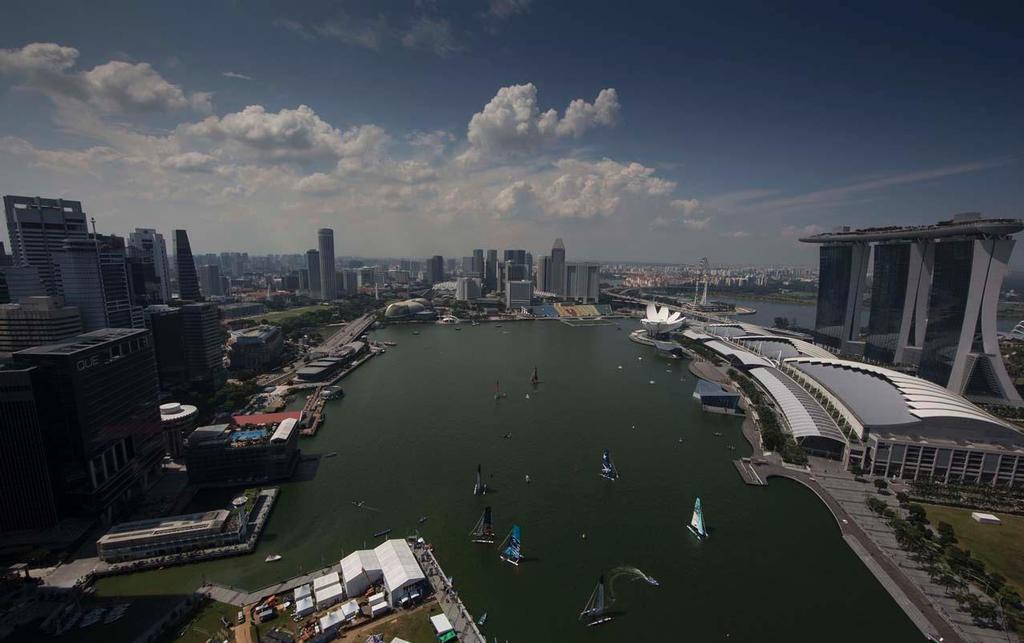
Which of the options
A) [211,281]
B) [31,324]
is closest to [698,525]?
[31,324]

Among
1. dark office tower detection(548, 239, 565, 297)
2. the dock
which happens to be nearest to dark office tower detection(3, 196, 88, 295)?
the dock

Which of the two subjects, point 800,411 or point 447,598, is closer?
point 447,598

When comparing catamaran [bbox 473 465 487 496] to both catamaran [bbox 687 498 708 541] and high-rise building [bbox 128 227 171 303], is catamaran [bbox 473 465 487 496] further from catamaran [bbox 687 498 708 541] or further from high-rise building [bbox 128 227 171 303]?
high-rise building [bbox 128 227 171 303]

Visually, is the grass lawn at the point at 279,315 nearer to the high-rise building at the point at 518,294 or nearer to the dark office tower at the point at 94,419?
the high-rise building at the point at 518,294

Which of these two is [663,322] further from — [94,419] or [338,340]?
[94,419]

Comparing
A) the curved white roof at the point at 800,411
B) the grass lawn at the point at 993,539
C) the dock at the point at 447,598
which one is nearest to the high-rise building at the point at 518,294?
the curved white roof at the point at 800,411
